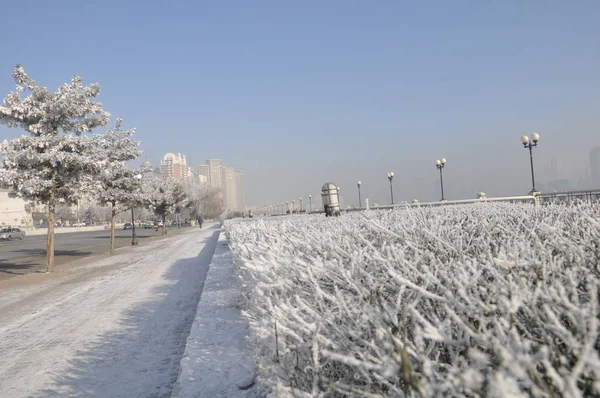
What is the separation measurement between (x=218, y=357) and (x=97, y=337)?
3.16m

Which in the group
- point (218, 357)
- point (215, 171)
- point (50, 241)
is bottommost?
point (218, 357)

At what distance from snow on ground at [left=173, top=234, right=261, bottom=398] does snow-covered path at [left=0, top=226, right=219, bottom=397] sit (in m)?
0.58

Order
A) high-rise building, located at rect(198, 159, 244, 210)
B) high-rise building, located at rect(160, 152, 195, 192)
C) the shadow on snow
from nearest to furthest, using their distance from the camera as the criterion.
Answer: the shadow on snow → high-rise building, located at rect(160, 152, 195, 192) → high-rise building, located at rect(198, 159, 244, 210)

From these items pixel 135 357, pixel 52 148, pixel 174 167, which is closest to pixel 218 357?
pixel 135 357

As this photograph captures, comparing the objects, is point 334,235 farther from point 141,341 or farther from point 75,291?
point 75,291

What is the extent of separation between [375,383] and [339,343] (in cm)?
23

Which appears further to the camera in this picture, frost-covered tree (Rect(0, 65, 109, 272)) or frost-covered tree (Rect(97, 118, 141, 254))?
frost-covered tree (Rect(97, 118, 141, 254))

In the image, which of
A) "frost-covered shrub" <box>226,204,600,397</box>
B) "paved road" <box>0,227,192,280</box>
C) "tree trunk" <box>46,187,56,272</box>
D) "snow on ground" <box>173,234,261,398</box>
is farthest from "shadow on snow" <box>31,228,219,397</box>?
"paved road" <box>0,227,192,280</box>

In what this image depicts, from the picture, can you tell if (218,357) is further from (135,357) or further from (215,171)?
(215,171)

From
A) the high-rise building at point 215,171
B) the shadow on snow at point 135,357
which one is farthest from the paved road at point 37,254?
the high-rise building at point 215,171

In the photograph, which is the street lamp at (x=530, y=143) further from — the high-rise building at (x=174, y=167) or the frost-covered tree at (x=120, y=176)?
the high-rise building at (x=174, y=167)

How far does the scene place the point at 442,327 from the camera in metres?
1.37

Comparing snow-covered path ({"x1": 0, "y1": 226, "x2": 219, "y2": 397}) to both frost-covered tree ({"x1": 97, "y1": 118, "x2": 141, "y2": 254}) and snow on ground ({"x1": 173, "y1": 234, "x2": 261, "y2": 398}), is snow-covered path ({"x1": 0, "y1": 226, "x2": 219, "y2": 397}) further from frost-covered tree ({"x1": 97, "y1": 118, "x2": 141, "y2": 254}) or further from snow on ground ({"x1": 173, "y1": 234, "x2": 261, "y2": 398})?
frost-covered tree ({"x1": 97, "y1": 118, "x2": 141, "y2": 254})

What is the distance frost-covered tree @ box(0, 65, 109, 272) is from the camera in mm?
14297
